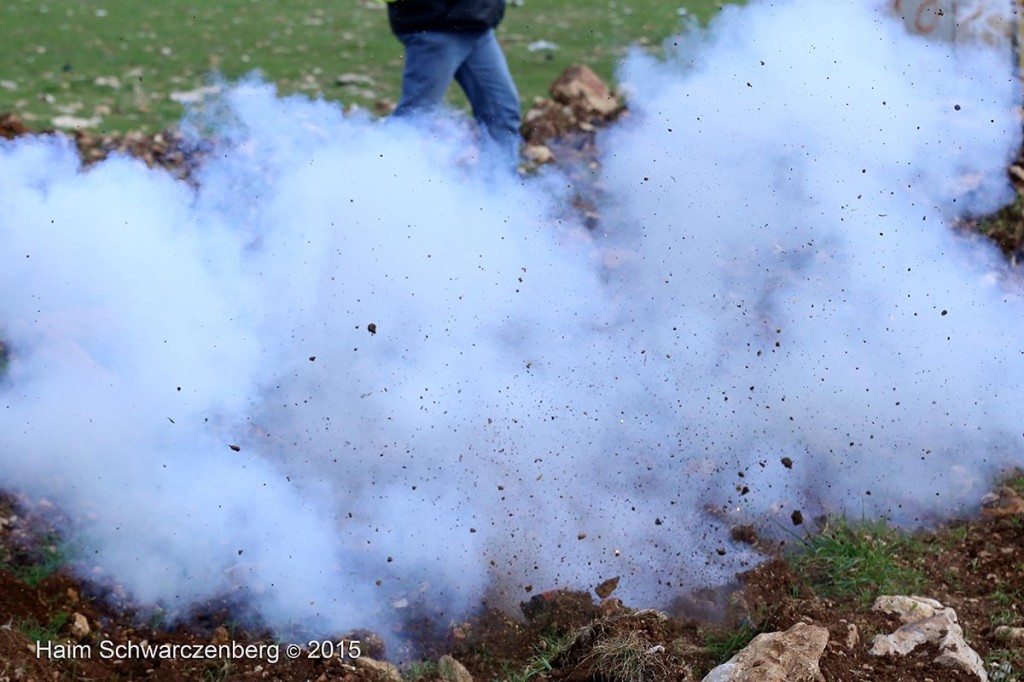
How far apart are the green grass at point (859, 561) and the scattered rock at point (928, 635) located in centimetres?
15

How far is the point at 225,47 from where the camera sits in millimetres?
8742

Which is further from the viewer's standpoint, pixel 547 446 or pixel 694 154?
pixel 694 154

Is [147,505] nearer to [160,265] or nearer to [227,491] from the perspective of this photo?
[227,491]

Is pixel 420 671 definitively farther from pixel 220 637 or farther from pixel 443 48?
pixel 443 48

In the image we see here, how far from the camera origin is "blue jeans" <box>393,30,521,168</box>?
5082 millimetres

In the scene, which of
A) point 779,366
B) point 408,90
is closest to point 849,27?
point 779,366

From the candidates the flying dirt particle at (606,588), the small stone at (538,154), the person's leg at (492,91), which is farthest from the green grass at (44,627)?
the small stone at (538,154)

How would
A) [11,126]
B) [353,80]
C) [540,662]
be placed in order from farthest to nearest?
1. [353,80]
2. [11,126]
3. [540,662]

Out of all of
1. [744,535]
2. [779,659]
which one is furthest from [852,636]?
[744,535]

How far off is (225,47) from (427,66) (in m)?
4.17

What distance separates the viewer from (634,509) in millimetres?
3770

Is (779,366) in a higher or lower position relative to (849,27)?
lower

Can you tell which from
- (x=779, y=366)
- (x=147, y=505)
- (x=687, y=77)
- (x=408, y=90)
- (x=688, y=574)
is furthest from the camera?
(x=408, y=90)

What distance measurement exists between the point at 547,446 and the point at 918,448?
139 cm
